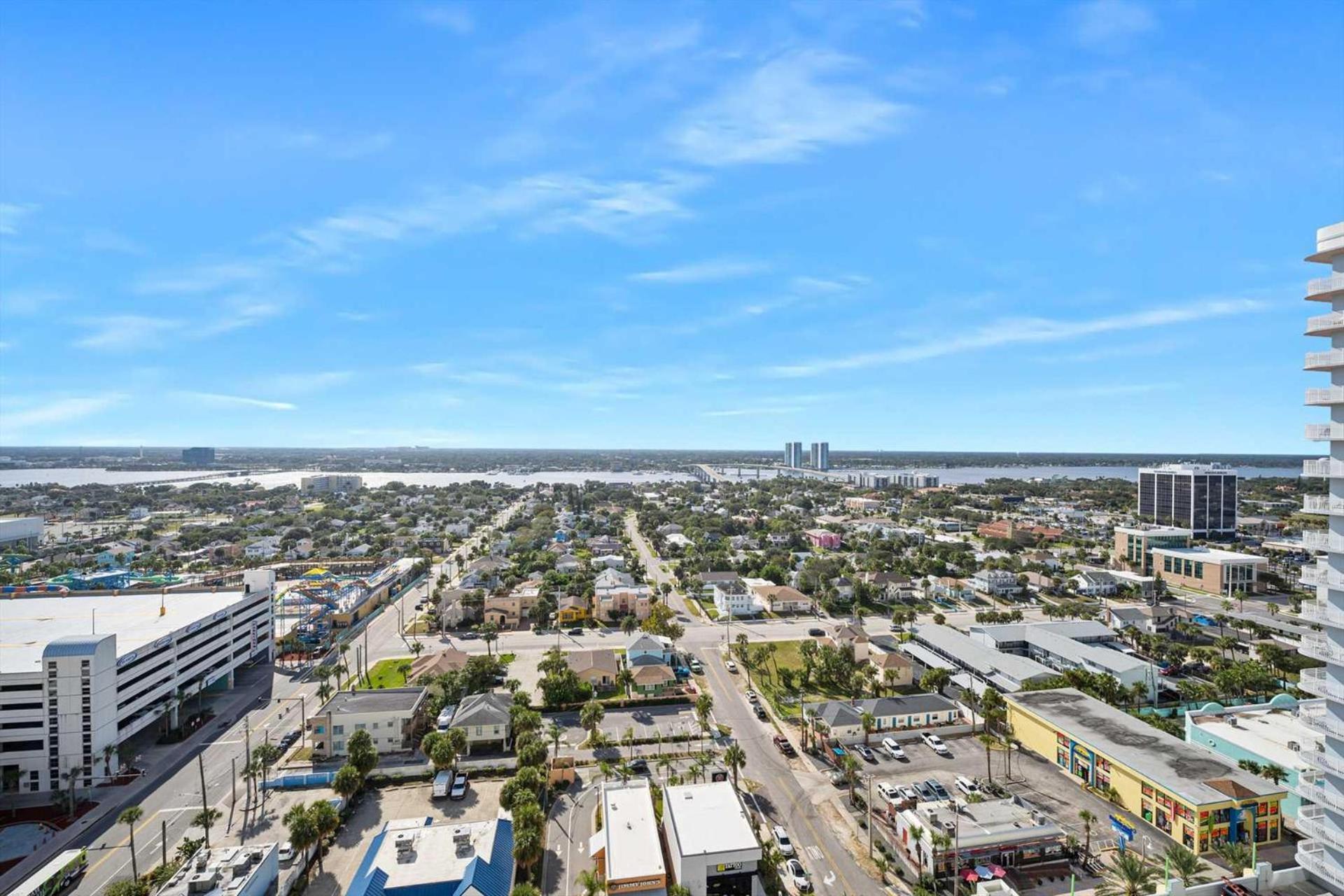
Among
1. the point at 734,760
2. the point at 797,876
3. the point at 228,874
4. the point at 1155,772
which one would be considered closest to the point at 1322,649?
the point at 1155,772

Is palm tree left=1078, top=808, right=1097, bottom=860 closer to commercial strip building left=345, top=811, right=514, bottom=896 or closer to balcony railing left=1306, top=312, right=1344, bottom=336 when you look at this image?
balcony railing left=1306, top=312, right=1344, bottom=336

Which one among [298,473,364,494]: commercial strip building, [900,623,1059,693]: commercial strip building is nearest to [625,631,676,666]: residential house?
[900,623,1059,693]: commercial strip building

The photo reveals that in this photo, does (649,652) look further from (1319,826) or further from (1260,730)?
(1319,826)

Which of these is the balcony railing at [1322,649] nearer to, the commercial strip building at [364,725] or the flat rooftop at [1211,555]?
the commercial strip building at [364,725]

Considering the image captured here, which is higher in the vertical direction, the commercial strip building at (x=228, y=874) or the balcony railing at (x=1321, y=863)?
the balcony railing at (x=1321, y=863)

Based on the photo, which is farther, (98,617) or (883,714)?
(98,617)

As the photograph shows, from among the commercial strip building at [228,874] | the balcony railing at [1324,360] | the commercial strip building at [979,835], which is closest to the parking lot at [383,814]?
the commercial strip building at [228,874]
